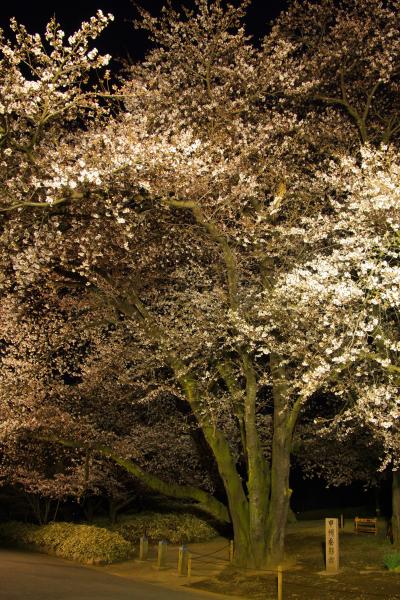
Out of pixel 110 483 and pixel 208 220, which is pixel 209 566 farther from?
pixel 208 220

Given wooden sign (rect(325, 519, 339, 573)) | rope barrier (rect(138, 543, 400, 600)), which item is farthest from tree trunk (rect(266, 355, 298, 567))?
wooden sign (rect(325, 519, 339, 573))

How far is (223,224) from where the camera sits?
13812 millimetres

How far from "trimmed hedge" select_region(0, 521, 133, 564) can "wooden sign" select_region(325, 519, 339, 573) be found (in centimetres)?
669

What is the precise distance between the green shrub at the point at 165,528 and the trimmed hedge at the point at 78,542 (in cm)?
281

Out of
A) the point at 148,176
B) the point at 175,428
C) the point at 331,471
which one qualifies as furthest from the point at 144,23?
the point at 331,471

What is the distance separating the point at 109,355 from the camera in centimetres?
1823

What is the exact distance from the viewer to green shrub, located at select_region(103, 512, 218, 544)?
22.0 metres

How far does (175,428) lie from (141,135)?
40.5 feet

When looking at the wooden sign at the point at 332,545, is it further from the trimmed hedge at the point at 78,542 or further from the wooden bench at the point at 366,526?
the wooden bench at the point at 366,526

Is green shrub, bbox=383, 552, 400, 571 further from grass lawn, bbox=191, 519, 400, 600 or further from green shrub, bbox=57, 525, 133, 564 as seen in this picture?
green shrub, bbox=57, 525, 133, 564

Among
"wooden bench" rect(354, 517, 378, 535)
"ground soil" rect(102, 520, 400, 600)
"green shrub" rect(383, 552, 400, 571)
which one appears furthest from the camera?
"wooden bench" rect(354, 517, 378, 535)

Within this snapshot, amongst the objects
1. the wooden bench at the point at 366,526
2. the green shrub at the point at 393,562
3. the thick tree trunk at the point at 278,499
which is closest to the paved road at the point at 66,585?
the thick tree trunk at the point at 278,499

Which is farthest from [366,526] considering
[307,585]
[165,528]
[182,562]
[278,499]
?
[307,585]

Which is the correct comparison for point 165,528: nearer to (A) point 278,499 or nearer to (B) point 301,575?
(A) point 278,499
